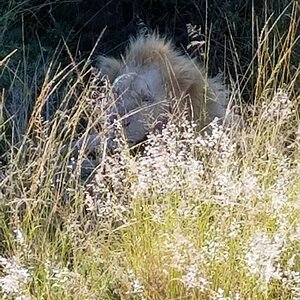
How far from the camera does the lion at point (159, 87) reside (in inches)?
130

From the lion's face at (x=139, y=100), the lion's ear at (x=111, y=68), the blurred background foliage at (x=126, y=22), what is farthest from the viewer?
the blurred background foliage at (x=126, y=22)

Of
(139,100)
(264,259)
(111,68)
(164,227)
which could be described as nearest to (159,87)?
(139,100)

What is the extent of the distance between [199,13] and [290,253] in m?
2.56

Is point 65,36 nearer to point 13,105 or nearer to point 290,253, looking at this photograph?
point 13,105

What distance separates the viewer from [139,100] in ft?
11.2

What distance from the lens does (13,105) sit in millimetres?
3777

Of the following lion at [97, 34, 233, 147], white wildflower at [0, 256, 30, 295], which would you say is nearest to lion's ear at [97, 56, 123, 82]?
lion at [97, 34, 233, 147]

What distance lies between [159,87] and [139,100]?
14cm

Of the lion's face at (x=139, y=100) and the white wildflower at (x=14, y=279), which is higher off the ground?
the lion's face at (x=139, y=100)

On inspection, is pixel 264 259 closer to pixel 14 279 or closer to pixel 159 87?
pixel 14 279

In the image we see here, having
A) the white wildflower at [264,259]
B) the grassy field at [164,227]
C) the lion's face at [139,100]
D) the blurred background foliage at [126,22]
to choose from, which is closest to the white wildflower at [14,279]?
the grassy field at [164,227]

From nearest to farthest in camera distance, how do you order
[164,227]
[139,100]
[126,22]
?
1. [164,227]
2. [139,100]
3. [126,22]

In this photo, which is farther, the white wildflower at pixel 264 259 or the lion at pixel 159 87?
the lion at pixel 159 87

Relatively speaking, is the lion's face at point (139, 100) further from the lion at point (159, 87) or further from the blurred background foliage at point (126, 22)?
the blurred background foliage at point (126, 22)
